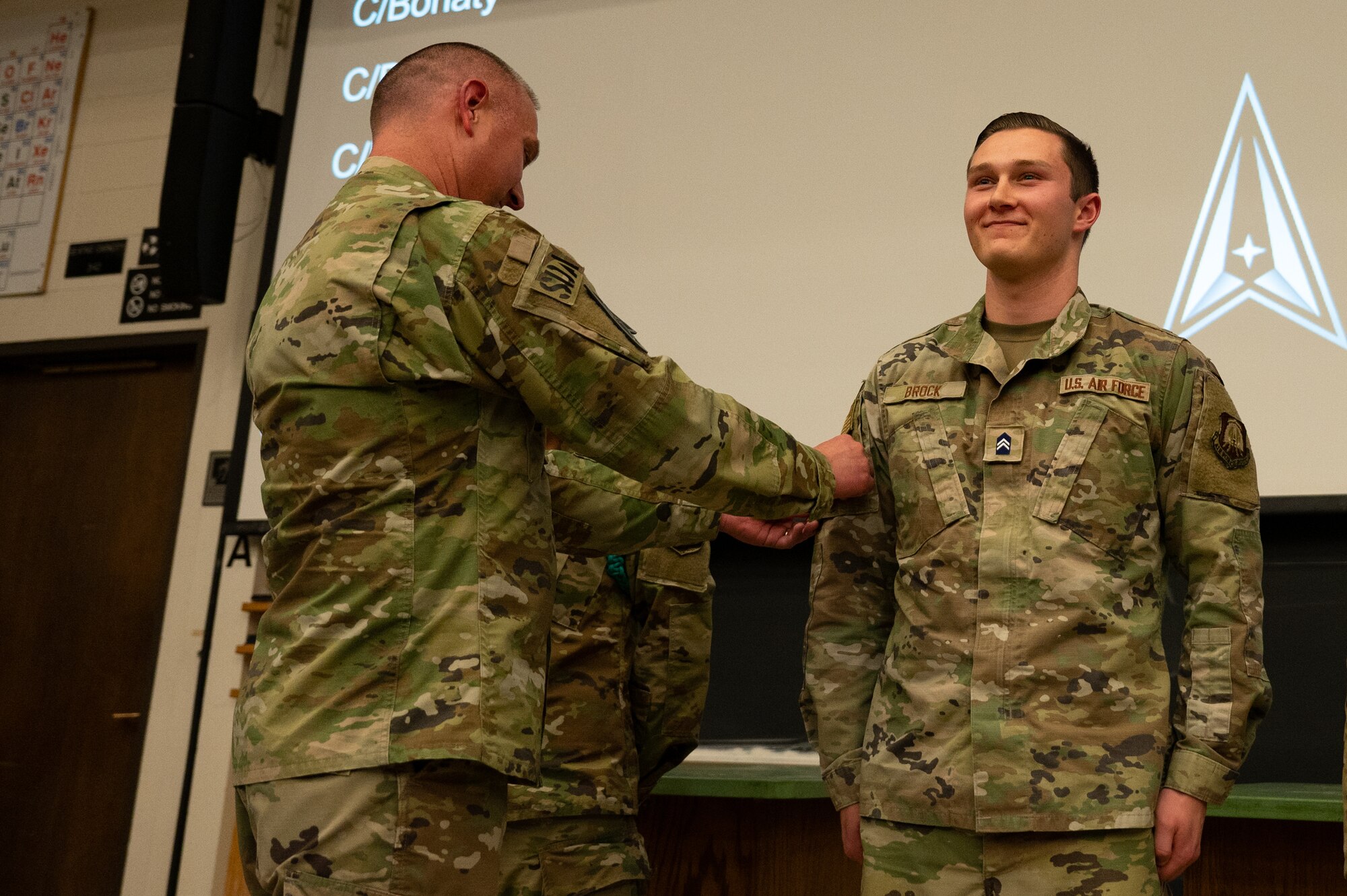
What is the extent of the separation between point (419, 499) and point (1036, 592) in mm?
808

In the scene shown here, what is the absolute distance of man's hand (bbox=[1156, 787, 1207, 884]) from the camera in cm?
163

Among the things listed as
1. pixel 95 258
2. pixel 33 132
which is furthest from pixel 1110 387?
pixel 33 132

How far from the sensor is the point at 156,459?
463cm

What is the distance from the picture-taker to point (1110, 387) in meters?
1.79

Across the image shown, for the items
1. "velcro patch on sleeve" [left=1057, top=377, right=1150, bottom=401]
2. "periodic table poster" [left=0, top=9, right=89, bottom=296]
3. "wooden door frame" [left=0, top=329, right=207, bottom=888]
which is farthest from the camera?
"periodic table poster" [left=0, top=9, right=89, bottom=296]

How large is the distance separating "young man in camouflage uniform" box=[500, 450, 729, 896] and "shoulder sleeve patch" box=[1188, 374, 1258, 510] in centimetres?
69

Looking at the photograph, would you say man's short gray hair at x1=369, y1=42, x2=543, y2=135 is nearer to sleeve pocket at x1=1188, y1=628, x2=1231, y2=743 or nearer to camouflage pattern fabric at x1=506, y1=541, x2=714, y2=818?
camouflage pattern fabric at x1=506, y1=541, x2=714, y2=818

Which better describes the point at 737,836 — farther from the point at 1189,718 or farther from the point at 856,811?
the point at 1189,718

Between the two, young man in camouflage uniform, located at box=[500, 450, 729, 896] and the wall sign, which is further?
the wall sign

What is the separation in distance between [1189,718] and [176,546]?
3.62 meters

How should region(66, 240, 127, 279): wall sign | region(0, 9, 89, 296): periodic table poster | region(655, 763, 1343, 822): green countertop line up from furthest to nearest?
region(0, 9, 89, 296): periodic table poster
region(66, 240, 127, 279): wall sign
region(655, 763, 1343, 822): green countertop

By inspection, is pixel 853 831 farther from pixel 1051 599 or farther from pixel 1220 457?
pixel 1220 457

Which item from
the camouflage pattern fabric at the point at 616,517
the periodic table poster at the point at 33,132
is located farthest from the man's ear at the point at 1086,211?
the periodic table poster at the point at 33,132

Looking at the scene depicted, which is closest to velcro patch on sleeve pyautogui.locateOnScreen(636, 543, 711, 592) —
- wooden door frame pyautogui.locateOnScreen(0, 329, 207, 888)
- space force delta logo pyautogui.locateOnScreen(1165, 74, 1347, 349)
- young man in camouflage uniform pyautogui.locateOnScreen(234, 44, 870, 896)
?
young man in camouflage uniform pyautogui.locateOnScreen(234, 44, 870, 896)
